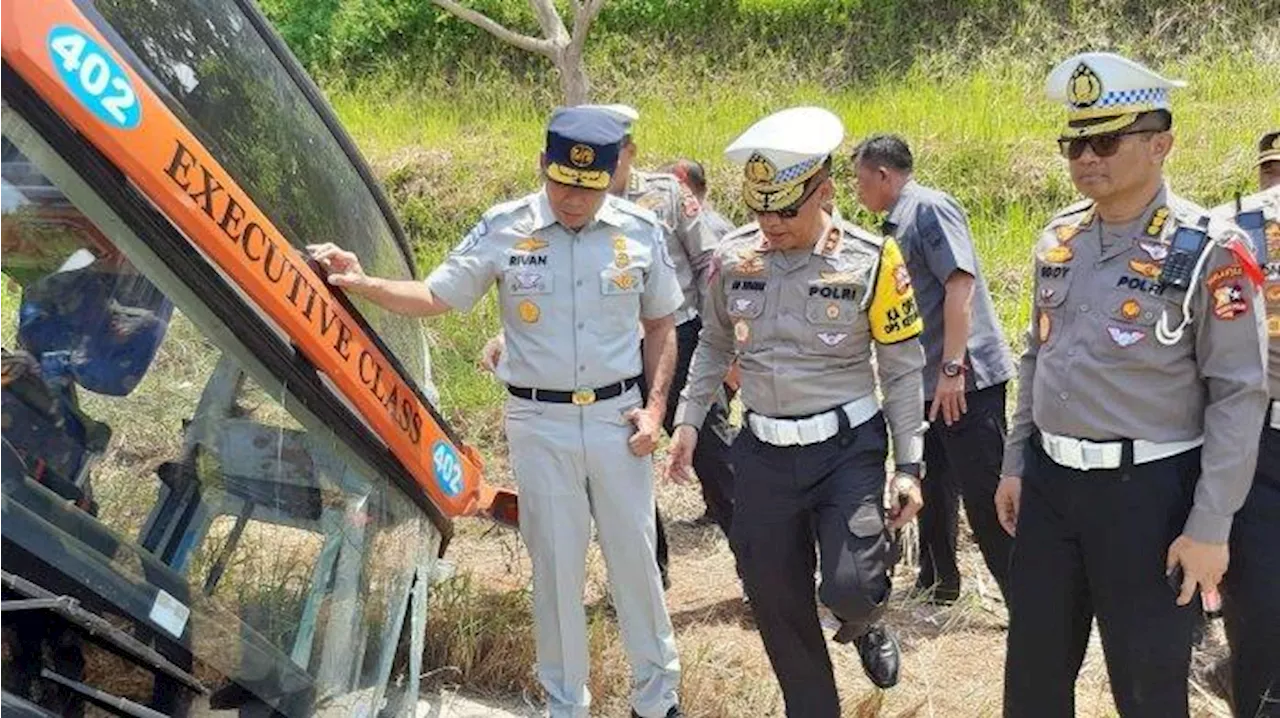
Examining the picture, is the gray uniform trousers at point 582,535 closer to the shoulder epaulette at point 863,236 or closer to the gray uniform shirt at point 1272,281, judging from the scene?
the shoulder epaulette at point 863,236

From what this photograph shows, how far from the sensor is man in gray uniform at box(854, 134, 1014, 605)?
4.36m

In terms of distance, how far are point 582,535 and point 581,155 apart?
3.25 feet

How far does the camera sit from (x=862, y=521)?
10.9ft

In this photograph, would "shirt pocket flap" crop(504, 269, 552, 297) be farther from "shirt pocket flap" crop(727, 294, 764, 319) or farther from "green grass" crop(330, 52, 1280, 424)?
"green grass" crop(330, 52, 1280, 424)

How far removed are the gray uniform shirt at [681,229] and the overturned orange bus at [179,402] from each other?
2.08m

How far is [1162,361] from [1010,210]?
20.4 ft

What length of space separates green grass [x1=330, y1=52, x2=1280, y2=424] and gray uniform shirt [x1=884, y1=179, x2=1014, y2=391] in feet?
7.79

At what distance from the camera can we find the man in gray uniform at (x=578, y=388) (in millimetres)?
3646

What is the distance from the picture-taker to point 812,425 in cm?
341

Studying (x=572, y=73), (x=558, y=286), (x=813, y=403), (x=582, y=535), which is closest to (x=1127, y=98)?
(x=813, y=403)

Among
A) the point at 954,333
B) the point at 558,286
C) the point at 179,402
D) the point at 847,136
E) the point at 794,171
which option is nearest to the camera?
the point at 179,402

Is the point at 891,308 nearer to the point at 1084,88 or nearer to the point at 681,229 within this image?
the point at 1084,88

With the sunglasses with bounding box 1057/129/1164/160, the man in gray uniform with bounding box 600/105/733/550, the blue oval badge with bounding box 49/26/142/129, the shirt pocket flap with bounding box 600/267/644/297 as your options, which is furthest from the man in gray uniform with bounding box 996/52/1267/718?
the man in gray uniform with bounding box 600/105/733/550

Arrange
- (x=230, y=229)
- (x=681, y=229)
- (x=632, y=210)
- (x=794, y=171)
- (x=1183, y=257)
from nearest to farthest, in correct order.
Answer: (x=230, y=229), (x=1183, y=257), (x=794, y=171), (x=632, y=210), (x=681, y=229)
